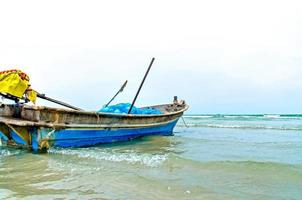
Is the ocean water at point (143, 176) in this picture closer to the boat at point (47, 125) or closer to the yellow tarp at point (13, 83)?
the boat at point (47, 125)

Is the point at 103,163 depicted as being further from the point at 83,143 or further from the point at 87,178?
the point at 83,143

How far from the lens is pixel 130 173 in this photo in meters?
6.21

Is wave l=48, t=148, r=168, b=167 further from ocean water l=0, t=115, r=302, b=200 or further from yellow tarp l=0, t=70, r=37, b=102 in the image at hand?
yellow tarp l=0, t=70, r=37, b=102

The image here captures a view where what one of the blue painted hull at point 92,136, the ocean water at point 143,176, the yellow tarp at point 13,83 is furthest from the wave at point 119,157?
the yellow tarp at point 13,83

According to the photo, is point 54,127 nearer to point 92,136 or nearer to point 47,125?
point 47,125

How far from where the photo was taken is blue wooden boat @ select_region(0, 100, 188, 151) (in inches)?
345

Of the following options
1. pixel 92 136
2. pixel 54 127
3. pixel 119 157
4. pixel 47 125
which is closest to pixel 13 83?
pixel 47 125

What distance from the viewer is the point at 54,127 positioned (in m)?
8.90

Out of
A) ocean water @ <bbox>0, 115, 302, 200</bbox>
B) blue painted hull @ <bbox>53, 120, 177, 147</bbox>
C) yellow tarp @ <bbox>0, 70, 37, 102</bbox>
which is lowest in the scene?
ocean water @ <bbox>0, 115, 302, 200</bbox>

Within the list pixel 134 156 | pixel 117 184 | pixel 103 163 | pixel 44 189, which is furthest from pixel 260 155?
pixel 44 189

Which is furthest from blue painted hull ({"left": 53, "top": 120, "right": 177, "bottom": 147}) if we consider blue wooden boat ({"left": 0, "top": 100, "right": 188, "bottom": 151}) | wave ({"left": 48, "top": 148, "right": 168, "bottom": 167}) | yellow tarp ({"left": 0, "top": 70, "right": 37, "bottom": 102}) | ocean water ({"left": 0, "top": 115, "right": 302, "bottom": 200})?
A: yellow tarp ({"left": 0, "top": 70, "right": 37, "bottom": 102})

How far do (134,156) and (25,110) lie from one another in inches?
131

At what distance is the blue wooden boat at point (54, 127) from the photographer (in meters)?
8.77

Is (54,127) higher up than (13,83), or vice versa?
(13,83)
